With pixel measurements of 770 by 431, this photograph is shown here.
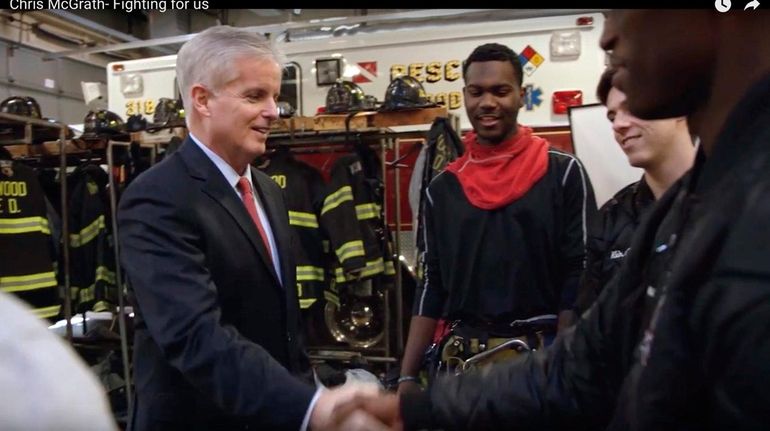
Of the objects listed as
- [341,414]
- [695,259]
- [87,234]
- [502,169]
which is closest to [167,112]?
[87,234]

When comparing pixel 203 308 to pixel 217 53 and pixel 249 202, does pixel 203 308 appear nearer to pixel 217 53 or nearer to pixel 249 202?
pixel 249 202

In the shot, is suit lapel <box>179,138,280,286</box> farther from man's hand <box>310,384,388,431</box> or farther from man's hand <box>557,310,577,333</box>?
man's hand <box>557,310,577,333</box>

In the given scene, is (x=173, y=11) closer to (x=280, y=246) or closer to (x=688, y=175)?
(x=280, y=246)

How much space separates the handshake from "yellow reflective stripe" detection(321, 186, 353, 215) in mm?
3489

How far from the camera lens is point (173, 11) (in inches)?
428

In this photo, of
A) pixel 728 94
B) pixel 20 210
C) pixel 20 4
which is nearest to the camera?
pixel 728 94

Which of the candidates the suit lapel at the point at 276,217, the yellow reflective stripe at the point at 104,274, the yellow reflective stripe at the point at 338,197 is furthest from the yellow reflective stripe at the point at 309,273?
the suit lapel at the point at 276,217

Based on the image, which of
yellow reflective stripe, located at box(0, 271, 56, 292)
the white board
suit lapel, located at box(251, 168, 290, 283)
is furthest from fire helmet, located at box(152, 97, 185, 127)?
suit lapel, located at box(251, 168, 290, 283)

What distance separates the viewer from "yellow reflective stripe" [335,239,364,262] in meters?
5.34

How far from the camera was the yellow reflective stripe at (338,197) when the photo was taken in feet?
17.8

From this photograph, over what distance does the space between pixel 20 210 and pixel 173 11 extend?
624cm

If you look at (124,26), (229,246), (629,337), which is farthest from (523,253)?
(124,26)

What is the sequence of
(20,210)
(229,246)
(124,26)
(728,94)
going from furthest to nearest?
1. (124,26)
2. (20,210)
3. (229,246)
4. (728,94)

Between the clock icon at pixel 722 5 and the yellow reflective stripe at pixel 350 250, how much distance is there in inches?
171
